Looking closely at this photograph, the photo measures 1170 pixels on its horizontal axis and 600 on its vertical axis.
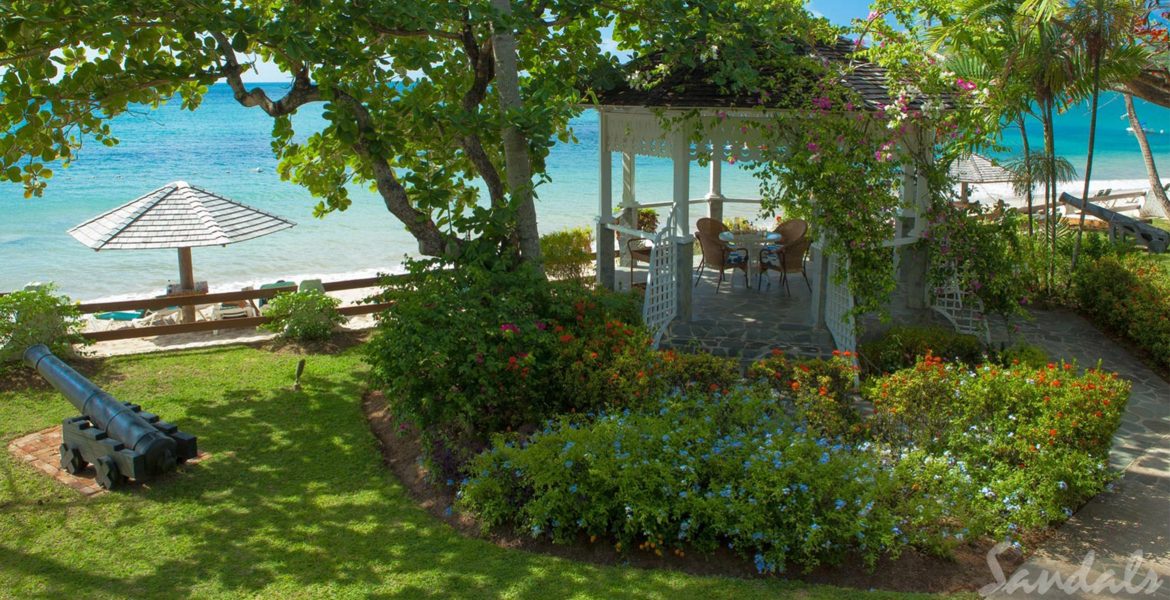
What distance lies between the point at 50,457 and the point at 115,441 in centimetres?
125

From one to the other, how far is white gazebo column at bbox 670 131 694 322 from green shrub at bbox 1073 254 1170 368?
5422 mm

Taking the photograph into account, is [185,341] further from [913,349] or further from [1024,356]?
[1024,356]

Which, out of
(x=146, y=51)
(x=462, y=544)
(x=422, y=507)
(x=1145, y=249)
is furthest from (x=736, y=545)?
(x=1145, y=249)

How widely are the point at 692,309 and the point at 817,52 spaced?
3.63 m

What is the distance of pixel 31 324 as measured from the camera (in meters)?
10.7

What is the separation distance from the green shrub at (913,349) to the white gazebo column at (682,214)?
7.51 ft

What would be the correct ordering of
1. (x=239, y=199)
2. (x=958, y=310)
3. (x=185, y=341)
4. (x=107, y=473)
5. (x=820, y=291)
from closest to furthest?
(x=107, y=473) → (x=820, y=291) → (x=958, y=310) → (x=185, y=341) → (x=239, y=199)

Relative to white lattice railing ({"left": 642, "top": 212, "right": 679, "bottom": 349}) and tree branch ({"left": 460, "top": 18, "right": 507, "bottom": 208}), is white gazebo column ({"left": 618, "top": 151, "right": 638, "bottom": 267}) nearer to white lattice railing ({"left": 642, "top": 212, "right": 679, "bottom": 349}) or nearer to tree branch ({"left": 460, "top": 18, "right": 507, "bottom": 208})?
white lattice railing ({"left": 642, "top": 212, "right": 679, "bottom": 349})

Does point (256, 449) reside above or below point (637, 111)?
below

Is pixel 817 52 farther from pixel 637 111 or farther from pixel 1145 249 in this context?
pixel 1145 249

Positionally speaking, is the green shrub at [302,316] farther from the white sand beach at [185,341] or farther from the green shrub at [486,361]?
the green shrub at [486,361]

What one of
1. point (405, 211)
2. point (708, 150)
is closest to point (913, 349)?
point (708, 150)

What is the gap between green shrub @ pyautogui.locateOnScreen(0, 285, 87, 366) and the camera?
10547 millimetres

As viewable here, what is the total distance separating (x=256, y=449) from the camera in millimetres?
8555
